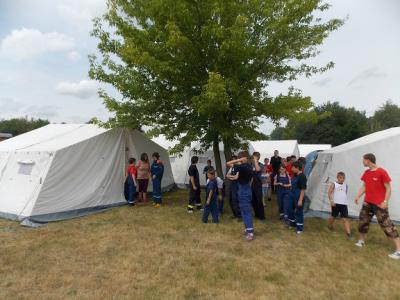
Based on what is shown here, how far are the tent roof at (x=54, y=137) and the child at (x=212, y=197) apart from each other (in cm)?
410

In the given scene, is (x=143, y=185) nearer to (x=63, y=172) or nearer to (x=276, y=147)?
(x=63, y=172)

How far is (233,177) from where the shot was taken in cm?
675

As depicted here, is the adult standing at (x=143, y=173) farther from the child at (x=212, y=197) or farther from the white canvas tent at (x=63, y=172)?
the child at (x=212, y=197)

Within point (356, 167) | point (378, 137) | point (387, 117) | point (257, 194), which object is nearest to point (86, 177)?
point (257, 194)

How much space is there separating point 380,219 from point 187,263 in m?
3.48

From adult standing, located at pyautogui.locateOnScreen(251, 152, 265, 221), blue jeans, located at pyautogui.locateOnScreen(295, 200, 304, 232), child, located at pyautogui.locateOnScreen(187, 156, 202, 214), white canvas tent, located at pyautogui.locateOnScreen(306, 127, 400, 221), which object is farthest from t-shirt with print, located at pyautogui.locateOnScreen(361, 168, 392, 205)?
child, located at pyautogui.locateOnScreen(187, 156, 202, 214)

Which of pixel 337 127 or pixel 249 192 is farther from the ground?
pixel 337 127

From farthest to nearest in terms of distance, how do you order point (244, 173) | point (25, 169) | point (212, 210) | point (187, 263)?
point (25, 169), point (212, 210), point (244, 173), point (187, 263)

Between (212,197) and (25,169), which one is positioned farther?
(25,169)

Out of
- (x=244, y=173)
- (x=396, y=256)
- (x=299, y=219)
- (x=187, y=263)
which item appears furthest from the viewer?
(x=299, y=219)

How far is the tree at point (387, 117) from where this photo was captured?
54344 millimetres

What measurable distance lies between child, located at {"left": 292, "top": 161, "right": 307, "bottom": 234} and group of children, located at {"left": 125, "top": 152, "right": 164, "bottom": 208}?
4305 mm

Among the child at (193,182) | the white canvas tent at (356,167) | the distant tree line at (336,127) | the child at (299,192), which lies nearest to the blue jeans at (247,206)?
the child at (299,192)

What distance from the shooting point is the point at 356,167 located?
8258 mm
